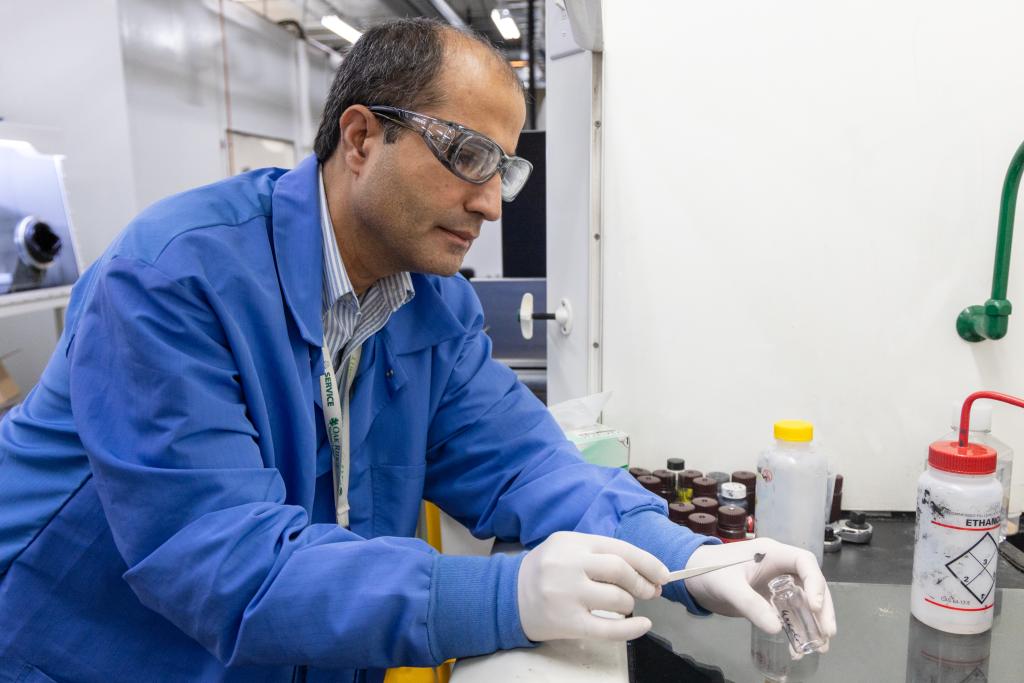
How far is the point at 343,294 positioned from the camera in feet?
3.05

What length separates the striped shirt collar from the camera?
908 millimetres

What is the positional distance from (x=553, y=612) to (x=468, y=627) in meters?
0.08

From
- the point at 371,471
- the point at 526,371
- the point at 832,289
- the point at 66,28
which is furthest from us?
the point at 66,28

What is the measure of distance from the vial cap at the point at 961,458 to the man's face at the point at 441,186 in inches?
24.0

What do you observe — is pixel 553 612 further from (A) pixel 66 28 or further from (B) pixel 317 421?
(A) pixel 66 28

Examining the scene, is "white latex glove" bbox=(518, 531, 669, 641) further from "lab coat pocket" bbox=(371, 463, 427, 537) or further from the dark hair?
the dark hair

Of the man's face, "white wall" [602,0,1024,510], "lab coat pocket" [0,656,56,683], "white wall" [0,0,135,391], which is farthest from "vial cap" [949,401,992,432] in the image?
"white wall" [0,0,135,391]

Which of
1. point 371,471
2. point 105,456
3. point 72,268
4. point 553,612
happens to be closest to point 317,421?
point 371,471

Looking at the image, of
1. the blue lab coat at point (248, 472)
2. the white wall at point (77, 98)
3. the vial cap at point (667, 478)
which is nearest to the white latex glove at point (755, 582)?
the blue lab coat at point (248, 472)

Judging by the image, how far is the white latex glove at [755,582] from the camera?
74 cm

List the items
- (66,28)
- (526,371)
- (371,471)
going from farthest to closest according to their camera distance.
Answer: (66,28)
(526,371)
(371,471)

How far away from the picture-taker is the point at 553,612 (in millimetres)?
657

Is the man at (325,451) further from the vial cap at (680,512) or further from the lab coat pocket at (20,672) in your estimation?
the vial cap at (680,512)

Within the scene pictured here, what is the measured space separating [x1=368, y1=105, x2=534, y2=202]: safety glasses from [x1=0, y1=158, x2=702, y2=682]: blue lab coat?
0.15m
